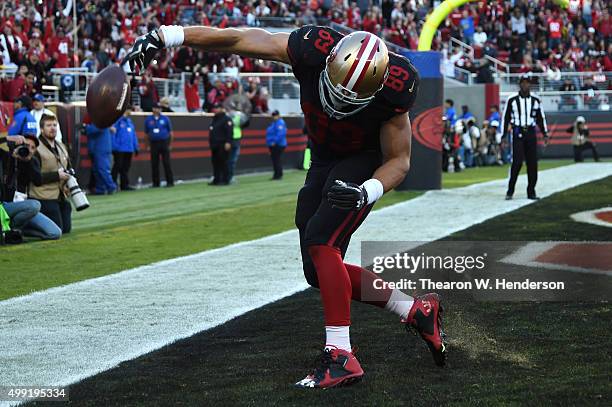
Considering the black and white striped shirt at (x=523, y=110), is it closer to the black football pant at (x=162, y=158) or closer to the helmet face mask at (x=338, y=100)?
the black football pant at (x=162, y=158)

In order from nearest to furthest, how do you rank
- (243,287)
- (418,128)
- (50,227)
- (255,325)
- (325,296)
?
(325,296) → (255,325) → (243,287) → (50,227) → (418,128)

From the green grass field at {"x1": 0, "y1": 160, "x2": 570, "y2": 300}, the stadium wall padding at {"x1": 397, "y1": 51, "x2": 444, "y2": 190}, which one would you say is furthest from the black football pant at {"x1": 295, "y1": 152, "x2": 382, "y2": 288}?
the stadium wall padding at {"x1": 397, "y1": 51, "x2": 444, "y2": 190}

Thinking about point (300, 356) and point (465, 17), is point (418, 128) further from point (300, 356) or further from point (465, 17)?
point (465, 17)

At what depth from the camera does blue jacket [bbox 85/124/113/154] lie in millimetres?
18392

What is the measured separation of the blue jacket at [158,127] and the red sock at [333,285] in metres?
15.8

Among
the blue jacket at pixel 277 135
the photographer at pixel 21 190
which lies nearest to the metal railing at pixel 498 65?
the blue jacket at pixel 277 135

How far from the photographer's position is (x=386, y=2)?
34188mm

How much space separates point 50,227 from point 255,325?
227 inches

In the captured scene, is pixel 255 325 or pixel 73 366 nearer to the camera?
pixel 73 366

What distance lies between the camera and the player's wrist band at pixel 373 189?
15.6 ft

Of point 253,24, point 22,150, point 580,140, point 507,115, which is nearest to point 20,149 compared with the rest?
point 22,150

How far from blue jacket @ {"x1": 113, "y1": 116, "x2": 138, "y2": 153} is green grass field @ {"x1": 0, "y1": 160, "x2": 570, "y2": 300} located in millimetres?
789

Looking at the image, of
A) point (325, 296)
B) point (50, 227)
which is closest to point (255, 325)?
point (325, 296)

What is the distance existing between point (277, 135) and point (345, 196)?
18.9 m
